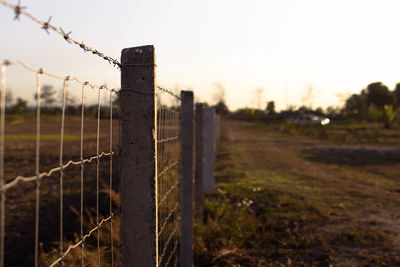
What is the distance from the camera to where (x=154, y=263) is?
1820 millimetres

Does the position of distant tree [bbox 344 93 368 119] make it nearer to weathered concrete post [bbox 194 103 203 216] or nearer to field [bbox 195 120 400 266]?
field [bbox 195 120 400 266]

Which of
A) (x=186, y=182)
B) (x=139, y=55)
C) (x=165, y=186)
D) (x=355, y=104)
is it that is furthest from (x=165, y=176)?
(x=355, y=104)

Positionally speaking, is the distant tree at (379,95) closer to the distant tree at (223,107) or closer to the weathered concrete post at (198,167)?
the distant tree at (223,107)

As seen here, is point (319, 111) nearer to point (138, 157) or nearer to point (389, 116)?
point (389, 116)

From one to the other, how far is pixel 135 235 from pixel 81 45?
0.93 m

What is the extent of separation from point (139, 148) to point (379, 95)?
5853 centimetres

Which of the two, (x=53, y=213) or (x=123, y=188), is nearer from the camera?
(x=123, y=188)

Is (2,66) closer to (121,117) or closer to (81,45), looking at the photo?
(81,45)

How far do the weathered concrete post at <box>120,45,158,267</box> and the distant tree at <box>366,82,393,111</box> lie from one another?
57378mm

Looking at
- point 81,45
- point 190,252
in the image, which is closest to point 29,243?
point 190,252

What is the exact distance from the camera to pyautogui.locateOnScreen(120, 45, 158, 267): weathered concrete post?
5.75 ft

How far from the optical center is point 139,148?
176cm

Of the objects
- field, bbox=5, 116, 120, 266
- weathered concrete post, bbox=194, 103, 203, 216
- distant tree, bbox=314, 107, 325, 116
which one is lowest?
field, bbox=5, 116, 120, 266

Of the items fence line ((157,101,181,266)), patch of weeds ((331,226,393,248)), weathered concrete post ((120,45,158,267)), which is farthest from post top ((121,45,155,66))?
patch of weeds ((331,226,393,248))
